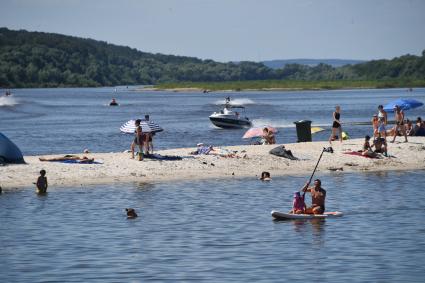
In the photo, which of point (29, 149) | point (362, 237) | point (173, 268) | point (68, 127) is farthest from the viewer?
point (68, 127)

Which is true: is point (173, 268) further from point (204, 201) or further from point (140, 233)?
point (204, 201)

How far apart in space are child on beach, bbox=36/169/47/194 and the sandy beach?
5.71ft

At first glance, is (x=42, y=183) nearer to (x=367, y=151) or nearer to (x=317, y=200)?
(x=317, y=200)

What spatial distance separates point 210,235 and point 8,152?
1287cm

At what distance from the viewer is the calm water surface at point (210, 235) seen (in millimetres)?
22281

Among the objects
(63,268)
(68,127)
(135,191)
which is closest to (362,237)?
(63,268)

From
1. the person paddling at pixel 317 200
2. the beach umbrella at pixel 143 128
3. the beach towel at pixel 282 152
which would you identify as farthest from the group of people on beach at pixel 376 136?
the beach umbrella at pixel 143 128

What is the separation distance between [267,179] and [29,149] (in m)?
22.2

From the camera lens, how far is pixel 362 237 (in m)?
26.8

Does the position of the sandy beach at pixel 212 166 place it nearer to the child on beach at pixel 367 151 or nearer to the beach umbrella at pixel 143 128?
the child on beach at pixel 367 151

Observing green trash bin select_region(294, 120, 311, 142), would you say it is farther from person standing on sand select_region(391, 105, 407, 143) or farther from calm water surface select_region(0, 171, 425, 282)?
calm water surface select_region(0, 171, 425, 282)

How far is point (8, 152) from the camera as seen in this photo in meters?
36.8

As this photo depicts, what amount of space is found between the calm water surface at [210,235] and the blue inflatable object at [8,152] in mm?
2664

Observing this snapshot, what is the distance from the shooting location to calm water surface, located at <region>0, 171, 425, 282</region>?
2228cm
